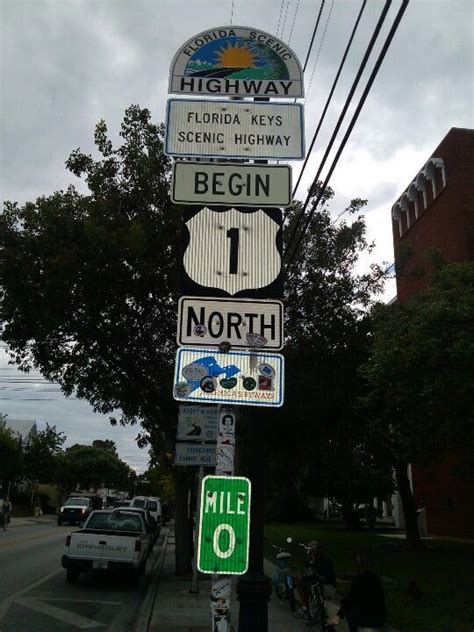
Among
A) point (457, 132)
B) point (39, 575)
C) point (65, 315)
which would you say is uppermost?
point (457, 132)

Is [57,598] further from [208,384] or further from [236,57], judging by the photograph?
[236,57]

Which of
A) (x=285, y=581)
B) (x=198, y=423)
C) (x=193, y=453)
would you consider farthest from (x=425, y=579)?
(x=198, y=423)

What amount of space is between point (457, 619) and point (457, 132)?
24.0 meters

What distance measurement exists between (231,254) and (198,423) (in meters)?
7.91

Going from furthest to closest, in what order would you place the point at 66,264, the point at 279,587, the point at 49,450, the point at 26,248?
the point at 49,450 → the point at 26,248 → the point at 66,264 → the point at 279,587

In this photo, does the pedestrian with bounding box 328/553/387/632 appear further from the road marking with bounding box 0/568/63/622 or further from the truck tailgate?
the truck tailgate

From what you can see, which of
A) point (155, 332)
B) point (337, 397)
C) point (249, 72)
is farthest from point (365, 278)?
point (249, 72)

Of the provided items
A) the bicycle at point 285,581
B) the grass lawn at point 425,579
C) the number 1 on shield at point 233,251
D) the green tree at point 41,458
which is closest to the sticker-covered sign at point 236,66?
the number 1 on shield at point 233,251

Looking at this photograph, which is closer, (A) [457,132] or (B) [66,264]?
(B) [66,264]

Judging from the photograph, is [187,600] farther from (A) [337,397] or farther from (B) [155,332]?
(A) [337,397]

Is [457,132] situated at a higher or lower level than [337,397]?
higher

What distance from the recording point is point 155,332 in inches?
604

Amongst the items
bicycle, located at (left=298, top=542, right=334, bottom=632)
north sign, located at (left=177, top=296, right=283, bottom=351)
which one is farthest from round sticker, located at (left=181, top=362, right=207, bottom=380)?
bicycle, located at (left=298, top=542, right=334, bottom=632)

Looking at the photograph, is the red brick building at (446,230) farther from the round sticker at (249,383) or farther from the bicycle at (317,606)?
the round sticker at (249,383)
